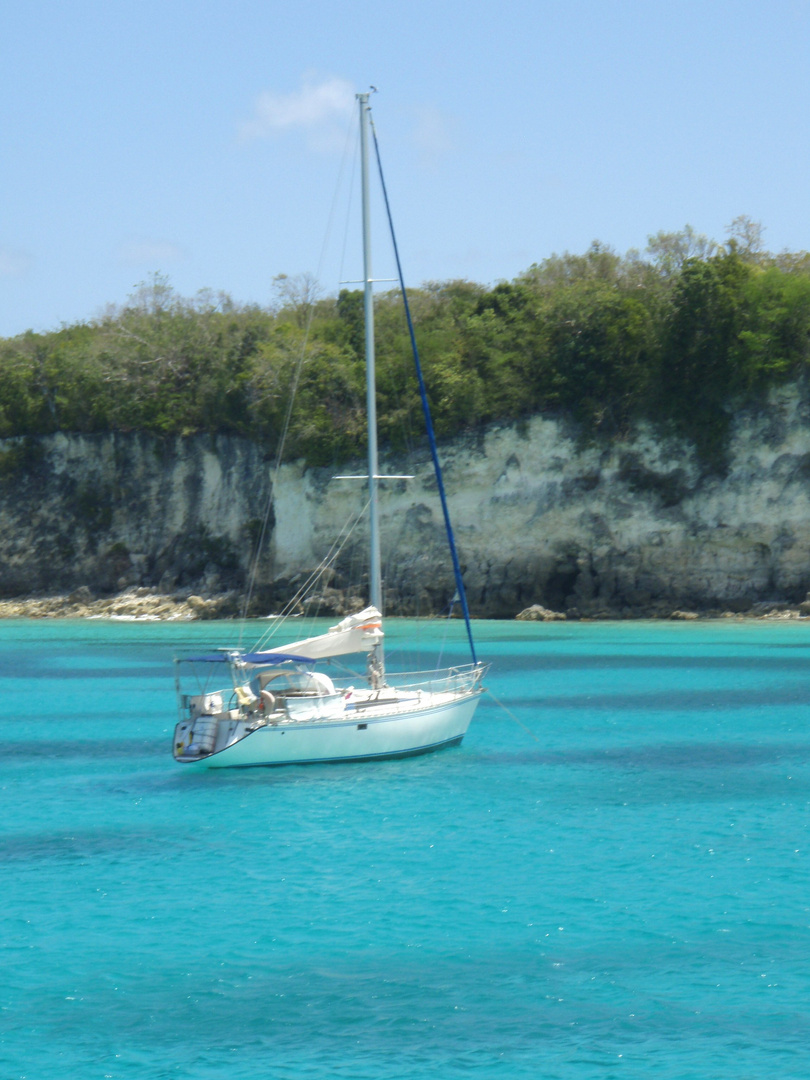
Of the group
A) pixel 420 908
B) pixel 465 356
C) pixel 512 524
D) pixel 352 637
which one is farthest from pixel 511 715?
pixel 465 356

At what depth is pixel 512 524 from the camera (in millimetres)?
54531

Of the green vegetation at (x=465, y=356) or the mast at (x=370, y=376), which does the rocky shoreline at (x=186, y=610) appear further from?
the mast at (x=370, y=376)

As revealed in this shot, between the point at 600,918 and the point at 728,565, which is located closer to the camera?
the point at 600,918

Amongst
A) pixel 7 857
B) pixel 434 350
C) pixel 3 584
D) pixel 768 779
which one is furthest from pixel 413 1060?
pixel 3 584

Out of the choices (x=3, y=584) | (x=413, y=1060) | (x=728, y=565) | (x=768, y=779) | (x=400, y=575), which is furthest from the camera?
(x=3, y=584)

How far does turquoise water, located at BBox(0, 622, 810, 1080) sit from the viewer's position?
933 centimetres

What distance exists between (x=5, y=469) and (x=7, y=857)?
58.7 m

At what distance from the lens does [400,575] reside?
55.9m

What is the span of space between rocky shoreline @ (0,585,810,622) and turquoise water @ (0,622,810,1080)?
26.5 meters

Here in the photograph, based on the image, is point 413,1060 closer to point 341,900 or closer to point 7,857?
point 341,900

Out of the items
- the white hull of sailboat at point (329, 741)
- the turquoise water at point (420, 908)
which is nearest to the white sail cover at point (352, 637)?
the white hull of sailboat at point (329, 741)

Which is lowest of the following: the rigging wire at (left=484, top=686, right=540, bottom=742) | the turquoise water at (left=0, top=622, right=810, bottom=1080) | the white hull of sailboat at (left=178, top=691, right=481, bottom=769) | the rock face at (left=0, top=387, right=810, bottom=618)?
the turquoise water at (left=0, top=622, right=810, bottom=1080)

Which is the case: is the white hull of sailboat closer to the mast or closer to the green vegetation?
the mast

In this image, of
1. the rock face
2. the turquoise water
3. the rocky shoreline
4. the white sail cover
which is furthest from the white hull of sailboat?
the rock face
